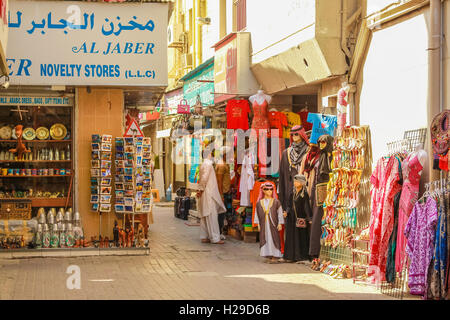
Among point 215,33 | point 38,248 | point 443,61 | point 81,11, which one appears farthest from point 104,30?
Result: point 215,33

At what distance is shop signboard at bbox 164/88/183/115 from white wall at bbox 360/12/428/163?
47.3 feet

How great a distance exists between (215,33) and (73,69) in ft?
30.2

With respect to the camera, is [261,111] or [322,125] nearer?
[322,125]

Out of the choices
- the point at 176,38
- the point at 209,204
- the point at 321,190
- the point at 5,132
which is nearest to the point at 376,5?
the point at 321,190

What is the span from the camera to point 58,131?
44.2 feet

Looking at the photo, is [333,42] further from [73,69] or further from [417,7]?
[73,69]

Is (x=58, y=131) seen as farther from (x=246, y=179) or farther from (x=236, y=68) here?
(x=236, y=68)

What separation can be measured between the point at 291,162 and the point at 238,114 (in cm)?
322

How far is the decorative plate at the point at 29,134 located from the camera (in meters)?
13.5

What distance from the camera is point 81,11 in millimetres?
12695

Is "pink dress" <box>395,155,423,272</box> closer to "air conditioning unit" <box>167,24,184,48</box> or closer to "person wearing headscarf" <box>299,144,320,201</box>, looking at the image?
"person wearing headscarf" <box>299,144,320,201</box>

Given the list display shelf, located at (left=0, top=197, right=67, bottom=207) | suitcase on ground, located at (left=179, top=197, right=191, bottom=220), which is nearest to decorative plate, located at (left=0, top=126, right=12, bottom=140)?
display shelf, located at (left=0, top=197, right=67, bottom=207)

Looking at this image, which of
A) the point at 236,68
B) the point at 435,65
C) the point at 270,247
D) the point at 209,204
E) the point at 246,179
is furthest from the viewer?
the point at 236,68

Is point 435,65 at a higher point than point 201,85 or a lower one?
lower
